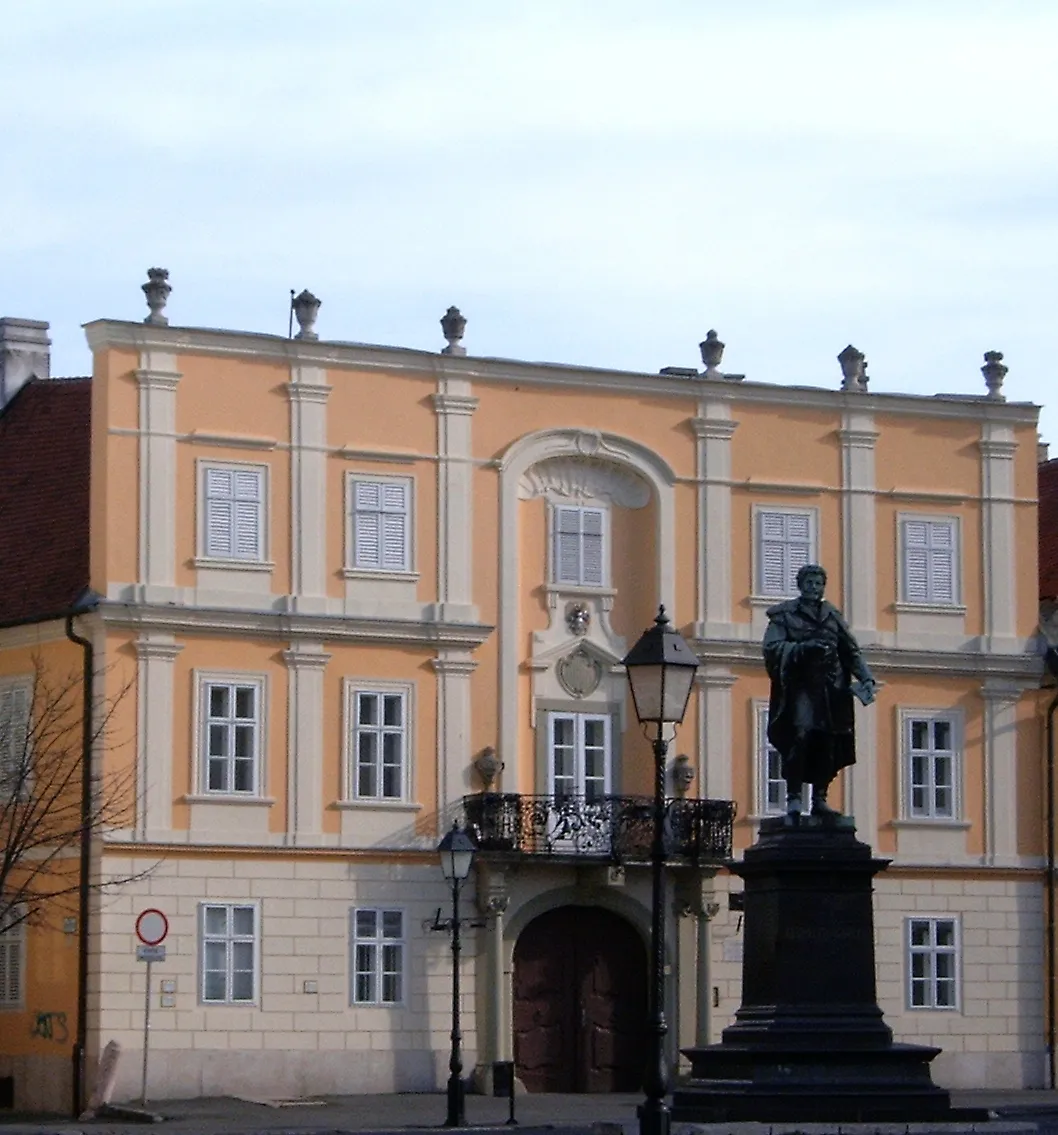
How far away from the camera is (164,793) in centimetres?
4494

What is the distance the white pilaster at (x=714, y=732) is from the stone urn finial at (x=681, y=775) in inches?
12.9

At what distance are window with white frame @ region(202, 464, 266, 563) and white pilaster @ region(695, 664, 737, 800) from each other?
7.28m

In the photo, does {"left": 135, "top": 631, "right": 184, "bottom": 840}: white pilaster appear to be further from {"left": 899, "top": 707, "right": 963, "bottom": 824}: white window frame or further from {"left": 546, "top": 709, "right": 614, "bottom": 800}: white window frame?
{"left": 899, "top": 707, "right": 963, "bottom": 824}: white window frame

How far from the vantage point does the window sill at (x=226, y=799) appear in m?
45.2

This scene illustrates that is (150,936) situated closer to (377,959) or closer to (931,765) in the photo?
(377,959)

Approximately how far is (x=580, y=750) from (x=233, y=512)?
21.4 ft

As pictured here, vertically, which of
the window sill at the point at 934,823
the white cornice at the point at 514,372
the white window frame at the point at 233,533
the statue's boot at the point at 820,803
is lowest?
the statue's boot at the point at 820,803

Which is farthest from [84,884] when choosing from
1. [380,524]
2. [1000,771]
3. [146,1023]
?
[1000,771]

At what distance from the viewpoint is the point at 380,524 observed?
47.3m

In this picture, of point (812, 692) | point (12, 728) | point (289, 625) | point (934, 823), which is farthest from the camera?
point (934, 823)

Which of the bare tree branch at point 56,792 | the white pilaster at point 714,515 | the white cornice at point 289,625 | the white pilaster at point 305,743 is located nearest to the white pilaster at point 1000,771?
the white pilaster at point 714,515

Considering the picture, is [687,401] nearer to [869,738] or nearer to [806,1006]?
[869,738]

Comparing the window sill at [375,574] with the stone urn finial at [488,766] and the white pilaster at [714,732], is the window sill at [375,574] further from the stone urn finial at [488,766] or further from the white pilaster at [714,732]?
the white pilaster at [714,732]

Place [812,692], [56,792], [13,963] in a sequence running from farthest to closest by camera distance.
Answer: [13,963]
[56,792]
[812,692]
